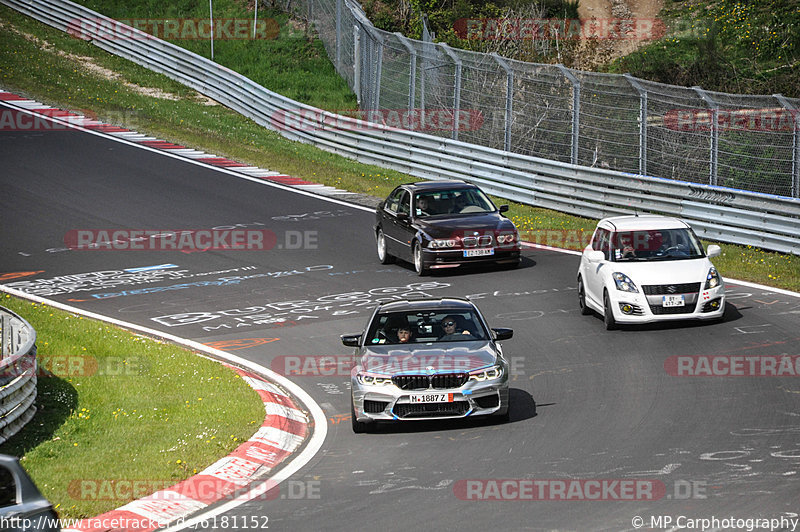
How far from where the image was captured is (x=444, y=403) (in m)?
11.0

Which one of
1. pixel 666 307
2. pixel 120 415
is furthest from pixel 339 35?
pixel 120 415

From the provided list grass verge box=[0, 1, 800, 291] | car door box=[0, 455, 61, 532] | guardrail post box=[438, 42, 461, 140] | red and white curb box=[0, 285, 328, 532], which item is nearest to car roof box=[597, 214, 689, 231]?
grass verge box=[0, 1, 800, 291]

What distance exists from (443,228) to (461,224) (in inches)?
14.3

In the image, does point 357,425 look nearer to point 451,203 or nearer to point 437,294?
point 437,294

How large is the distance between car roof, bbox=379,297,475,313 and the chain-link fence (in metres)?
9.48

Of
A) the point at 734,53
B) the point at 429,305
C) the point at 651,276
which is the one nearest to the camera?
the point at 429,305

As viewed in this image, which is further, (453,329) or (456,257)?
(456,257)

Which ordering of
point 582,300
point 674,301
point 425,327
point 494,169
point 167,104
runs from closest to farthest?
point 425,327 → point 674,301 → point 582,300 → point 494,169 → point 167,104

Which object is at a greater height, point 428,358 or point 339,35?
point 339,35

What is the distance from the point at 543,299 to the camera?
57.8 ft

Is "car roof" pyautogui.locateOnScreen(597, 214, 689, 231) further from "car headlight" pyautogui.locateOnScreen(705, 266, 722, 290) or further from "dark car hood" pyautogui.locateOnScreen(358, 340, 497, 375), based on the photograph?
"dark car hood" pyautogui.locateOnScreen(358, 340, 497, 375)

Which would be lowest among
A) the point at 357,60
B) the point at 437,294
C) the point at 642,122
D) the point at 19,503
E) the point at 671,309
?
the point at 437,294

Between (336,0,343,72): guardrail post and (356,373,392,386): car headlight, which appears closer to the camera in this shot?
(356,373,392,386): car headlight

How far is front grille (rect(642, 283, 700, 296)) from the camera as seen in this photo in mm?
15055
